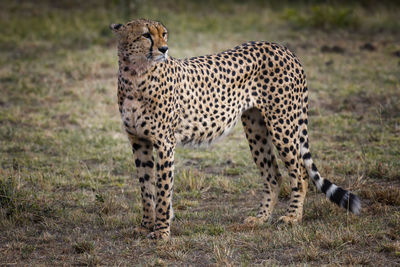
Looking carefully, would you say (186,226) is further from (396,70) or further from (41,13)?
(41,13)

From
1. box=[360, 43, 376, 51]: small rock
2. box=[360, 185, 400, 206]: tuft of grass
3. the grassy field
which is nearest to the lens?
the grassy field

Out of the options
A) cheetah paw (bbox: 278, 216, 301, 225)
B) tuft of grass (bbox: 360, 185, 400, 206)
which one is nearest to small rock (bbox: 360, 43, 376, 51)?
tuft of grass (bbox: 360, 185, 400, 206)

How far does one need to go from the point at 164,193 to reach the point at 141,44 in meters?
→ 1.10

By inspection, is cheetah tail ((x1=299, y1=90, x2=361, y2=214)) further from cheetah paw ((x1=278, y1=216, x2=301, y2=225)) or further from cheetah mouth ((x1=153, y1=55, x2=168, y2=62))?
cheetah mouth ((x1=153, y1=55, x2=168, y2=62))

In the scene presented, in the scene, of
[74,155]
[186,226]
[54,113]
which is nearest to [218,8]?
[54,113]

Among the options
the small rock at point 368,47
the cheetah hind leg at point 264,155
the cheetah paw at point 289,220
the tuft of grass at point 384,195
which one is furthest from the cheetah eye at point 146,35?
the small rock at point 368,47

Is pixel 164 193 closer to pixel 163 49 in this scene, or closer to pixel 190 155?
pixel 163 49

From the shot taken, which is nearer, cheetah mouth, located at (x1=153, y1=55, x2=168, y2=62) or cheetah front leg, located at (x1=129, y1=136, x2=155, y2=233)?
cheetah mouth, located at (x1=153, y1=55, x2=168, y2=62)

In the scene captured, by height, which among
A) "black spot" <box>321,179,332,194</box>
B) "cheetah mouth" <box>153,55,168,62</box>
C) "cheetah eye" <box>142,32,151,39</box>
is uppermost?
"cheetah eye" <box>142,32,151,39</box>

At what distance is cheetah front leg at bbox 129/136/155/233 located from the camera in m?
4.48

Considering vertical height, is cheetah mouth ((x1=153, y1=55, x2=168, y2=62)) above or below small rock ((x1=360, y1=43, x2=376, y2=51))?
above

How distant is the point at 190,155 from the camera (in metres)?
6.66

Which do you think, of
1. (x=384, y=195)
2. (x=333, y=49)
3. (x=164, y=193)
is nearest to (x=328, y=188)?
(x=384, y=195)

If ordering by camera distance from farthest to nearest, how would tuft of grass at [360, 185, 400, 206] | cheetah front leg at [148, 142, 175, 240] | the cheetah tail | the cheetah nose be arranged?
1. tuft of grass at [360, 185, 400, 206]
2. the cheetah tail
3. cheetah front leg at [148, 142, 175, 240]
4. the cheetah nose
